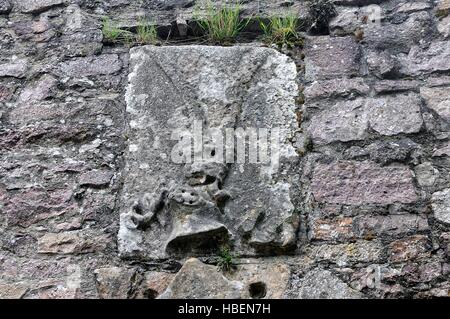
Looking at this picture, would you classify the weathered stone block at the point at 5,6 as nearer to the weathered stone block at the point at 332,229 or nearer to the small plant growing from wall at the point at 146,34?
the small plant growing from wall at the point at 146,34

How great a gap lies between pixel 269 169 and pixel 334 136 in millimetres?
304

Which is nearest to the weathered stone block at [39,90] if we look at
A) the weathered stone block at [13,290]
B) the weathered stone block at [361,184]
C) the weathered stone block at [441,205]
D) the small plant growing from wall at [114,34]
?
the small plant growing from wall at [114,34]

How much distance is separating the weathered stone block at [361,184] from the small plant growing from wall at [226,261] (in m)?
0.39

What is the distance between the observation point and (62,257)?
256 cm

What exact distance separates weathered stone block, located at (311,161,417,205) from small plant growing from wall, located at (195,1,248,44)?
78cm

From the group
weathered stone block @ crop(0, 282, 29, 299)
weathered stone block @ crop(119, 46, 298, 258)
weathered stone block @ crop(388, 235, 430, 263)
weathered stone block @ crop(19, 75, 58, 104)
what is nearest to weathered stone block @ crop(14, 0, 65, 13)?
weathered stone block @ crop(19, 75, 58, 104)

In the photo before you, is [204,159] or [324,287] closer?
[324,287]

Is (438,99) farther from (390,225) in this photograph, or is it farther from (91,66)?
(91,66)

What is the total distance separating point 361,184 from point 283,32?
84 centimetres

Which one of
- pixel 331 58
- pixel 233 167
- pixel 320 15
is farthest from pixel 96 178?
pixel 320 15

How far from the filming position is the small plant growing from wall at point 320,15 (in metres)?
3.14

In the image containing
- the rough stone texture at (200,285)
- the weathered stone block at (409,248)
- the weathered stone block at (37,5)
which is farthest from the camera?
the weathered stone block at (37,5)

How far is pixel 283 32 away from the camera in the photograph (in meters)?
3.09

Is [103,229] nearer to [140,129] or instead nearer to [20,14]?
[140,129]
